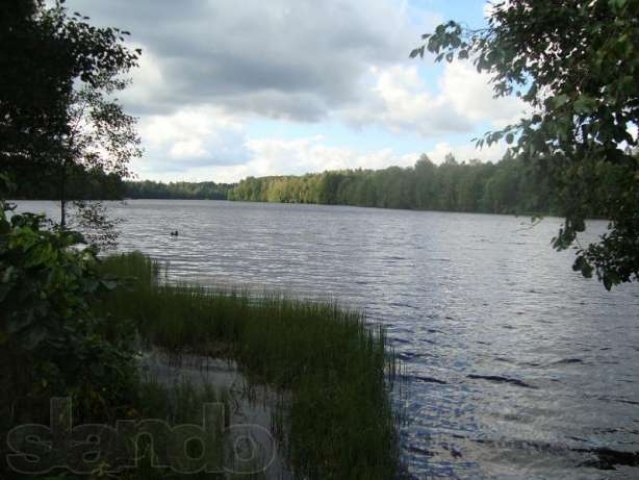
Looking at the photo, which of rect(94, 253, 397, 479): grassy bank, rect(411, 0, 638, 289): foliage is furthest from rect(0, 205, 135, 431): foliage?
rect(411, 0, 638, 289): foliage

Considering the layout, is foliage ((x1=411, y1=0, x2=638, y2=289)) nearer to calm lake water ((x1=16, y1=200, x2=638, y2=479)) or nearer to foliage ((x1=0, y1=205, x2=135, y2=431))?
calm lake water ((x1=16, y1=200, x2=638, y2=479))

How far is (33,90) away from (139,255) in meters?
14.2

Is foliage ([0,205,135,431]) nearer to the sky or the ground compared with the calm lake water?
nearer to the sky

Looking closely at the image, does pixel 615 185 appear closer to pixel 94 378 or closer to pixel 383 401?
pixel 94 378

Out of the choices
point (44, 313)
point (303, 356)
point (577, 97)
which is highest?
point (577, 97)

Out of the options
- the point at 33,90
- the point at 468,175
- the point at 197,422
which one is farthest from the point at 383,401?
the point at 468,175

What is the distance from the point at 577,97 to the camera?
→ 3.72 m

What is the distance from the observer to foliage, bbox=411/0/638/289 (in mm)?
3346

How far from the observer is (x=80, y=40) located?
11.5 m

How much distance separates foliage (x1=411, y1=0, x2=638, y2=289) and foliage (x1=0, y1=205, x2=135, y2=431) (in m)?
2.93

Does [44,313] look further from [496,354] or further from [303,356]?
[496,354]

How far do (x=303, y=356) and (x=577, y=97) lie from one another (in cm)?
760

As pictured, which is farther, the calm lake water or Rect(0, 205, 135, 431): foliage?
the calm lake water

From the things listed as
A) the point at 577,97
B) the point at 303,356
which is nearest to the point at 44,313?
the point at 577,97
